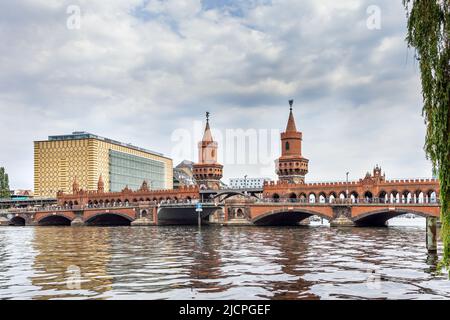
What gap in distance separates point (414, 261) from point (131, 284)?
18.4m

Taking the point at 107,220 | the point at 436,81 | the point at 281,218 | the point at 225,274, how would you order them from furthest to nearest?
1. the point at 107,220
2. the point at 281,218
3. the point at 225,274
4. the point at 436,81

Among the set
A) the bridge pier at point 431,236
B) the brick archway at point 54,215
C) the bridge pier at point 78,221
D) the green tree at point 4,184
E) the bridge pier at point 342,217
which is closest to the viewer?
the bridge pier at point 431,236

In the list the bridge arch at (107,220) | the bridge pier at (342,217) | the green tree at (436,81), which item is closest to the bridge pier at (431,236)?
the green tree at (436,81)

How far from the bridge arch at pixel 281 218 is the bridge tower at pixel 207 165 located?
26.5 metres

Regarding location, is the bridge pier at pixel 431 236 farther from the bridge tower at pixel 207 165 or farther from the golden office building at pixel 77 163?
the golden office building at pixel 77 163

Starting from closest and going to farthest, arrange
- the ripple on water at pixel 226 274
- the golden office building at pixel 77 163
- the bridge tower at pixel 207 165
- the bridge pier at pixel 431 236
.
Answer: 1. the ripple on water at pixel 226 274
2. the bridge pier at pixel 431 236
3. the bridge tower at pixel 207 165
4. the golden office building at pixel 77 163

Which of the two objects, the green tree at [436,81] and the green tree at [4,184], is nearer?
the green tree at [436,81]

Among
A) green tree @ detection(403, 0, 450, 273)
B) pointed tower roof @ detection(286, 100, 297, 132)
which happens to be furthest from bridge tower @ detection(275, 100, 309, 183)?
green tree @ detection(403, 0, 450, 273)

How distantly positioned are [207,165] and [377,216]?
48.3 m

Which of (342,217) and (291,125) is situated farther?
(291,125)

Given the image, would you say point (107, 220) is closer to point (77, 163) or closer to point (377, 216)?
point (377, 216)

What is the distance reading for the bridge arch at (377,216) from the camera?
7262 centimetres

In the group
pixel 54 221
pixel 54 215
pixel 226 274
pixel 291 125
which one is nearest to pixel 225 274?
pixel 226 274

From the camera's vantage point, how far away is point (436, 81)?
1689 cm
